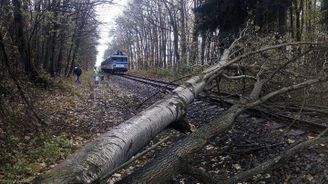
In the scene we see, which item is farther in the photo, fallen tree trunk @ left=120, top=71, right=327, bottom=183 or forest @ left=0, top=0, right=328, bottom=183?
forest @ left=0, top=0, right=328, bottom=183

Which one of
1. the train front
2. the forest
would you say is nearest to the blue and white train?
the train front

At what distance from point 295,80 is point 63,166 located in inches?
275

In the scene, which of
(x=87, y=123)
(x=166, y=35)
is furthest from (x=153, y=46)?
(x=87, y=123)

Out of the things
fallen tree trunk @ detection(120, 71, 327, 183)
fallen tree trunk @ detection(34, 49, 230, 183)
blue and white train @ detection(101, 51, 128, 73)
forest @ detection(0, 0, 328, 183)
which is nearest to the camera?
fallen tree trunk @ detection(34, 49, 230, 183)

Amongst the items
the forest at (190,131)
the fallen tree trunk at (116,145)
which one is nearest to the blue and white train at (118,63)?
the forest at (190,131)

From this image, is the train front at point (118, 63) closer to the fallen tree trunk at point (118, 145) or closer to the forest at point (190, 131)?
the forest at point (190, 131)

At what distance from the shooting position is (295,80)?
364 inches

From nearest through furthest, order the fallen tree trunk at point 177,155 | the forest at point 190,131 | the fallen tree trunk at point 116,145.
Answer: the fallen tree trunk at point 116,145 → the fallen tree trunk at point 177,155 → the forest at point 190,131

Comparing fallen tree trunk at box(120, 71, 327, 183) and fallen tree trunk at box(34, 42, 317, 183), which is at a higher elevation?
fallen tree trunk at box(34, 42, 317, 183)

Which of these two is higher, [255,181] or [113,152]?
[113,152]

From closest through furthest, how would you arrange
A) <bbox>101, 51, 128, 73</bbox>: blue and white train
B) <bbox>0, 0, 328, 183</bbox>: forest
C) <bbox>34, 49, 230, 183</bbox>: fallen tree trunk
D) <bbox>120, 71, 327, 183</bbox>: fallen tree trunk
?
1. <bbox>34, 49, 230, 183</bbox>: fallen tree trunk
2. <bbox>120, 71, 327, 183</bbox>: fallen tree trunk
3. <bbox>0, 0, 328, 183</bbox>: forest
4. <bbox>101, 51, 128, 73</bbox>: blue and white train

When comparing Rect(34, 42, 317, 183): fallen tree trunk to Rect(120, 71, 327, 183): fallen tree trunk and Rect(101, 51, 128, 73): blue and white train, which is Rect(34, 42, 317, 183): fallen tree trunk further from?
Rect(101, 51, 128, 73): blue and white train

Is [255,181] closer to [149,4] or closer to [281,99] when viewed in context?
[281,99]

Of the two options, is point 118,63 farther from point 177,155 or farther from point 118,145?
point 118,145
